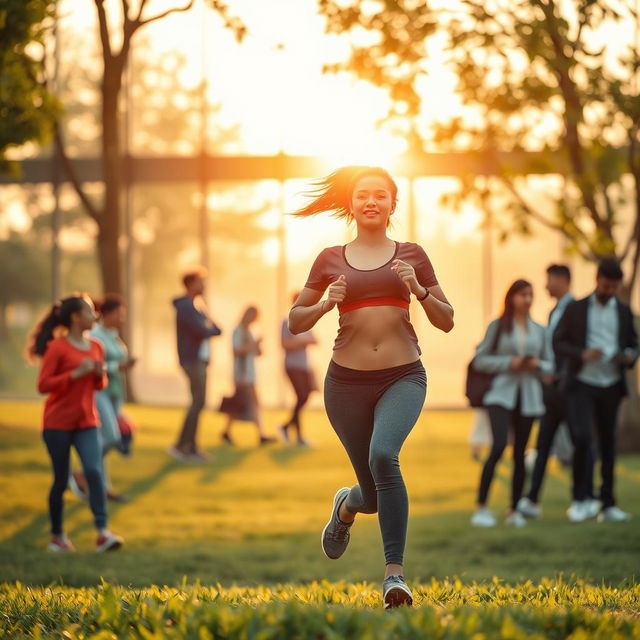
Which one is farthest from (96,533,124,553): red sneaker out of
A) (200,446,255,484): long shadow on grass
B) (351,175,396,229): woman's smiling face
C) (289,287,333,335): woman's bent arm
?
(200,446,255,484): long shadow on grass

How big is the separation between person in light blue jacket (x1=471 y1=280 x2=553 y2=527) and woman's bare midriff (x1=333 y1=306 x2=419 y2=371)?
4419 millimetres

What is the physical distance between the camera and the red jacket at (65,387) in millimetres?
8328

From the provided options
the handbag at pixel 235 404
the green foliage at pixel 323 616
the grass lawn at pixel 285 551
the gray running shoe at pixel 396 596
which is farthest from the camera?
the handbag at pixel 235 404

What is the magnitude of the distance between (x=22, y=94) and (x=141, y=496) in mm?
4087

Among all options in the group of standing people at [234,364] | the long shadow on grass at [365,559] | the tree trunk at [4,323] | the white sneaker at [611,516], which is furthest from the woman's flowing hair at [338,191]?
the tree trunk at [4,323]

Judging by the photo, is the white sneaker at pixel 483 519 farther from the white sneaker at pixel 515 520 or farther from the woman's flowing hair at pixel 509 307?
the woman's flowing hair at pixel 509 307

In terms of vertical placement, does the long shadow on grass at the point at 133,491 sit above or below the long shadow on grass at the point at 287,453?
above

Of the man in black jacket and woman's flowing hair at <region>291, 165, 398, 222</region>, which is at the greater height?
woman's flowing hair at <region>291, 165, 398, 222</region>

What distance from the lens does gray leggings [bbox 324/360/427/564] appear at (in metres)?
5.35

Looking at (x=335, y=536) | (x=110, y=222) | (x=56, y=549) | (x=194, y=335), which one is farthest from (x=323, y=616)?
(x=110, y=222)

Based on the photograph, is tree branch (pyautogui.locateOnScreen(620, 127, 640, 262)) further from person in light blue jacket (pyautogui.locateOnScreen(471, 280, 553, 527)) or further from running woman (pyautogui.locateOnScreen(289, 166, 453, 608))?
running woman (pyautogui.locateOnScreen(289, 166, 453, 608))

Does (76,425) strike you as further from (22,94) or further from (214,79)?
(214,79)

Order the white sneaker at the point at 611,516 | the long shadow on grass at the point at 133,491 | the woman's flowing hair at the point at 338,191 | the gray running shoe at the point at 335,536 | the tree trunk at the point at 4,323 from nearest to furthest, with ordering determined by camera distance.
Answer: the woman's flowing hair at the point at 338,191 < the gray running shoe at the point at 335,536 < the long shadow on grass at the point at 133,491 < the white sneaker at the point at 611,516 < the tree trunk at the point at 4,323

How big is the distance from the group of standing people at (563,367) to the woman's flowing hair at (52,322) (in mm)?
3196
